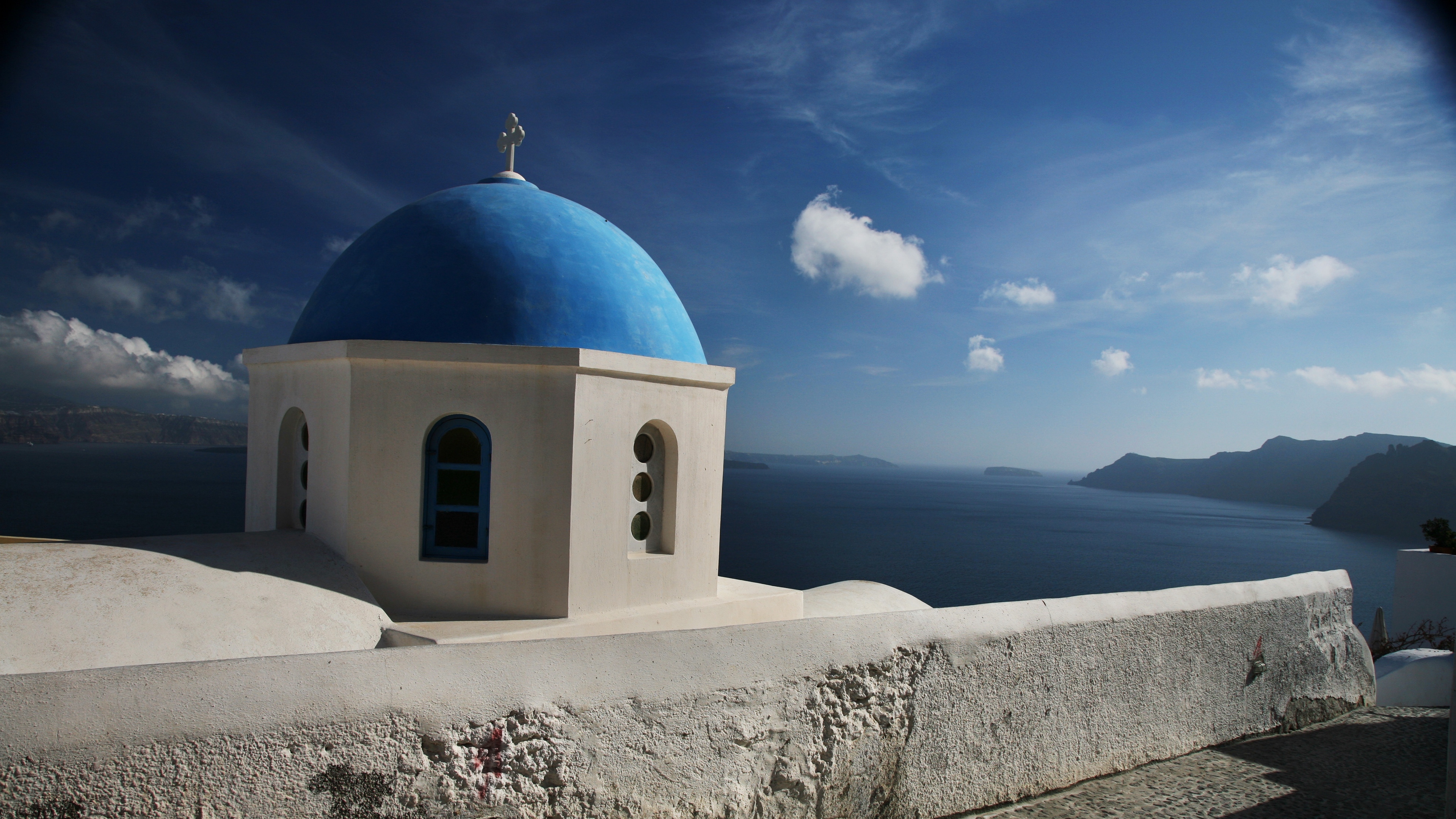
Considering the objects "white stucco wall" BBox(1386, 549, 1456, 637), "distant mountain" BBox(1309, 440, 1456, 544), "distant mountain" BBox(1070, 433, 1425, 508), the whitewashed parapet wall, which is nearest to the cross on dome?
the whitewashed parapet wall

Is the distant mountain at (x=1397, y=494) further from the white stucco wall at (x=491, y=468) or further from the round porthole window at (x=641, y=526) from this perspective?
the white stucco wall at (x=491, y=468)

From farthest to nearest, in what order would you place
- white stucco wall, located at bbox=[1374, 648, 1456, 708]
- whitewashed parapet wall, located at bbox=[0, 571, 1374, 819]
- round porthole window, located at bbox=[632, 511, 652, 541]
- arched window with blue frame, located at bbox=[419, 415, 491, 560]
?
1. white stucco wall, located at bbox=[1374, 648, 1456, 708]
2. round porthole window, located at bbox=[632, 511, 652, 541]
3. arched window with blue frame, located at bbox=[419, 415, 491, 560]
4. whitewashed parapet wall, located at bbox=[0, 571, 1374, 819]

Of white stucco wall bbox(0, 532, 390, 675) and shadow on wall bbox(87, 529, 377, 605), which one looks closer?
white stucco wall bbox(0, 532, 390, 675)

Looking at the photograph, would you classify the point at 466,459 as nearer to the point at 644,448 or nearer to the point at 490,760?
the point at 644,448

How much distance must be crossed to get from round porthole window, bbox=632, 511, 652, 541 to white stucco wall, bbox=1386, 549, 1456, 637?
13061 millimetres

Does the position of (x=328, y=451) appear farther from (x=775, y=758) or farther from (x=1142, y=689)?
(x=1142, y=689)

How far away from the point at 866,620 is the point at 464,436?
408 cm

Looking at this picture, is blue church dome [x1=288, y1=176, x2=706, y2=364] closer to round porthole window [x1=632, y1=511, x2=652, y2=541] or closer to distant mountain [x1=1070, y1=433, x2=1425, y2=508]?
round porthole window [x1=632, y1=511, x2=652, y2=541]

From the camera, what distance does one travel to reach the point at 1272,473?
466 feet

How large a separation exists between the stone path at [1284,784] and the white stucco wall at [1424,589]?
416 inches

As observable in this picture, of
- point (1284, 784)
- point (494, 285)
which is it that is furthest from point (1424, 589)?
point (494, 285)

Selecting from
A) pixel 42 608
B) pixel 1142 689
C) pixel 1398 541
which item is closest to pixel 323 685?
pixel 42 608

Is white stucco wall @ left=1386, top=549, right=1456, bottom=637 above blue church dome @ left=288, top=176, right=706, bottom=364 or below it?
below

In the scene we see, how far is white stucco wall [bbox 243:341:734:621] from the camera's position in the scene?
612 centimetres
